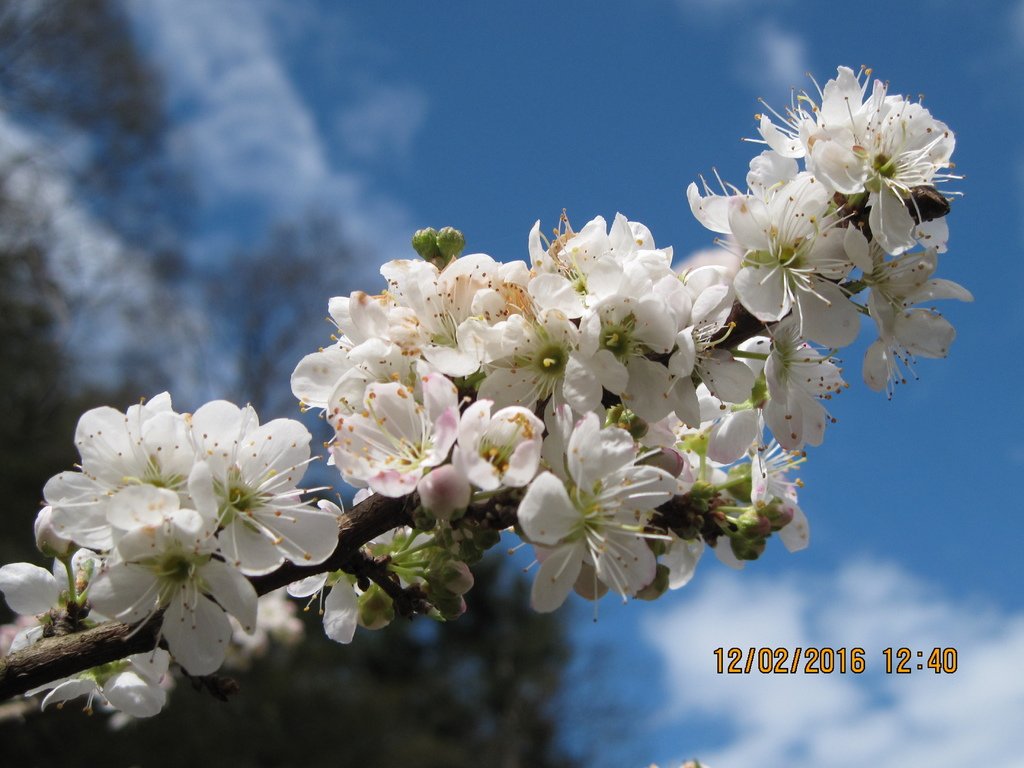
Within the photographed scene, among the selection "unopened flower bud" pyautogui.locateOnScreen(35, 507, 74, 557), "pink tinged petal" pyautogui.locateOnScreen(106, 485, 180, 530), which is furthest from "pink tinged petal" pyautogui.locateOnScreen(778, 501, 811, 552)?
"unopened flower bud" pyautogui.locateOnScreen(35, 507, 74, 557)

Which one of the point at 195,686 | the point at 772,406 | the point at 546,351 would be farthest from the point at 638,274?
the point at 195,686

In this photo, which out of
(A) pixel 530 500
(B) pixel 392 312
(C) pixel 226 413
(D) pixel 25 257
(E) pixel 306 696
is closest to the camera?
(A) pixel 530 500

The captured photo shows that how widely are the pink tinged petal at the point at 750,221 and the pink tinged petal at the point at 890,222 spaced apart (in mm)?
162

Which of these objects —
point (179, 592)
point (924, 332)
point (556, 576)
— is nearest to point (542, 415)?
point (556, 576)

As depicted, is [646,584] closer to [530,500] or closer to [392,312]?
[530,500]

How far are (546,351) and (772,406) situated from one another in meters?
0.44

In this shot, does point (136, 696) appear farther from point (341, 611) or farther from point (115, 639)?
point (341, 611)

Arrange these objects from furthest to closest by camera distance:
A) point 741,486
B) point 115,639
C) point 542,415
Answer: point 741,486 → point 542,415 → point 115,639

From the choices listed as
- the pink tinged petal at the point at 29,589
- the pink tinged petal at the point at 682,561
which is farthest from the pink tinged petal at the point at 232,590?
the pink tinged petal at the point at 682,561

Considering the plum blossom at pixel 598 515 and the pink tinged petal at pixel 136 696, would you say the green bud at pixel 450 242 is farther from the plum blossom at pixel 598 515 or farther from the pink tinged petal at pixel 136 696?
the pink tinged petal at pixel 136 696

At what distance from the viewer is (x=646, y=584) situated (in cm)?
126

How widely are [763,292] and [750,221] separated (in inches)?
5.3

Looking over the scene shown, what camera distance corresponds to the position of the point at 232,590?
3.73 ft

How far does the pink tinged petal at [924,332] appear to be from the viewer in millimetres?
1427
